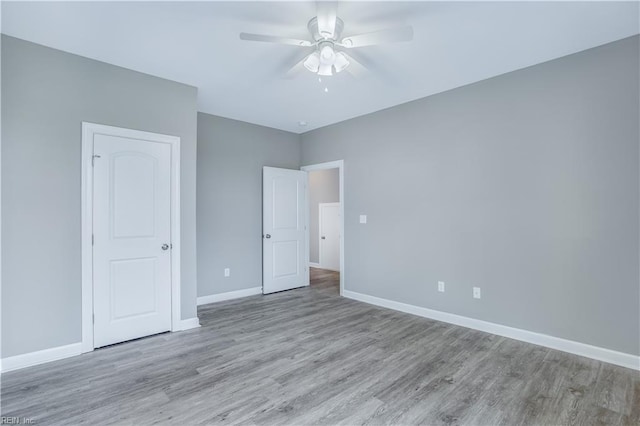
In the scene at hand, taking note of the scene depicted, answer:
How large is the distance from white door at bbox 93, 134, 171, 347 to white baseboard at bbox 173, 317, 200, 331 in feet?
0.43

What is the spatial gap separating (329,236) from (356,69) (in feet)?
15.2

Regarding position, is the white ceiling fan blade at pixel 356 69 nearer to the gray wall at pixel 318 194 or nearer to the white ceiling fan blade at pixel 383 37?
the white ceiling fan blade at pixel 383 37

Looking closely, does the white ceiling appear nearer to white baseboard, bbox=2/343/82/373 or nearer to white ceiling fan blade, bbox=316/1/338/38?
white ceiling fan blade, bbox=316/1/338/38

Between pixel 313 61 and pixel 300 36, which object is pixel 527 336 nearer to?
pixel 313 61

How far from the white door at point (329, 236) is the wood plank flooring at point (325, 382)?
378cm

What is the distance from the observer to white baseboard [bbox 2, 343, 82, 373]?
2531 mm

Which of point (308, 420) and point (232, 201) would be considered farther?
point (232, 201)

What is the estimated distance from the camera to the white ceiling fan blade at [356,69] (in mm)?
3008

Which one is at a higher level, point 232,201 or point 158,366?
point 232,201

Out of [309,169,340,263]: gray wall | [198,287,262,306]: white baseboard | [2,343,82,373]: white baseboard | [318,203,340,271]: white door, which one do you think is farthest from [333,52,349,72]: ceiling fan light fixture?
[318,203,340,271]: white door

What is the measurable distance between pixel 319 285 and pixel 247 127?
3008 millimetres

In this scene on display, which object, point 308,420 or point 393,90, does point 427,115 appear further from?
point 308,420

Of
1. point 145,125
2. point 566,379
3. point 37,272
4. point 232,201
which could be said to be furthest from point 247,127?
point 566,379

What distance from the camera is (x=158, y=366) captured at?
2627 millimetres
